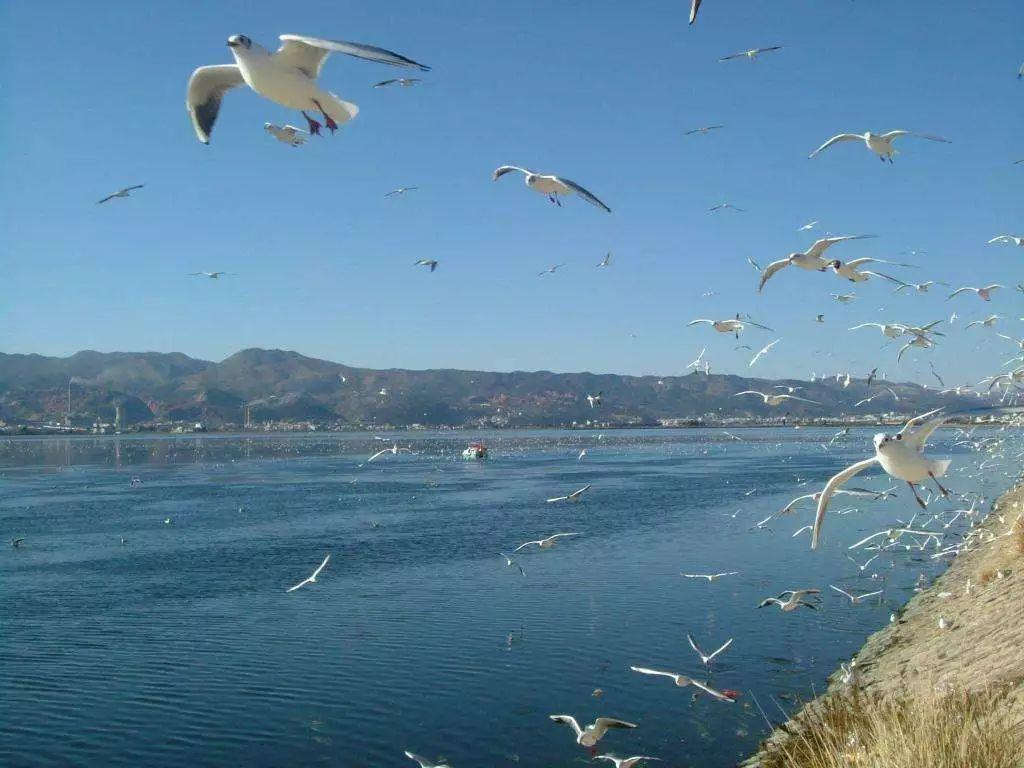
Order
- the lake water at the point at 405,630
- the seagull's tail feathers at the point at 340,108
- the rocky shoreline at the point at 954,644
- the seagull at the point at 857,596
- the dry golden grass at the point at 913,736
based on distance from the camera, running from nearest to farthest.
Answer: the dry golden grass at the point at 913,736
the seagull's tail feathers at the point at 340,108
the rocky shoreline at the point at 954,644
the lake water at the point at 405,630
the seagull at the point at 857,596

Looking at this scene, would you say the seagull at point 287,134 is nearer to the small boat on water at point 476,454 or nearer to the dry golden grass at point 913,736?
the dry golden grass at point 913,736

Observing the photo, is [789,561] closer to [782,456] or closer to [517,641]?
[517,641]

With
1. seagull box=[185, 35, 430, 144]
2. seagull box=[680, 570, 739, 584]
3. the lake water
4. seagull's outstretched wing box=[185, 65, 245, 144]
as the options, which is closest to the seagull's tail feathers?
seagull box=[185, 35, 430, 144]

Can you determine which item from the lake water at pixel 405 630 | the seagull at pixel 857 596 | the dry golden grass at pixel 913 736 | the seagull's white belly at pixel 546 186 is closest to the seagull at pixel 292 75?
the seagull's white belly at pixel 546 186

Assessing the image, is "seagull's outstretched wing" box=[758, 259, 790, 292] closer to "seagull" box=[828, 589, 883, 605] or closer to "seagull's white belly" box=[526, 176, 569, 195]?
"seagull's white belly" box=[526, 176, 569, 195]

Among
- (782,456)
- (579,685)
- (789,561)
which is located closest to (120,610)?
(579,685)

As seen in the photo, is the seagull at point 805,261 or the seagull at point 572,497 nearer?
the seagull at point 805,261

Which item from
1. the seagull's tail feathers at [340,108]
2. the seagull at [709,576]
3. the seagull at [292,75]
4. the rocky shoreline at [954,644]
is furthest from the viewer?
the seagull at [709,576]
